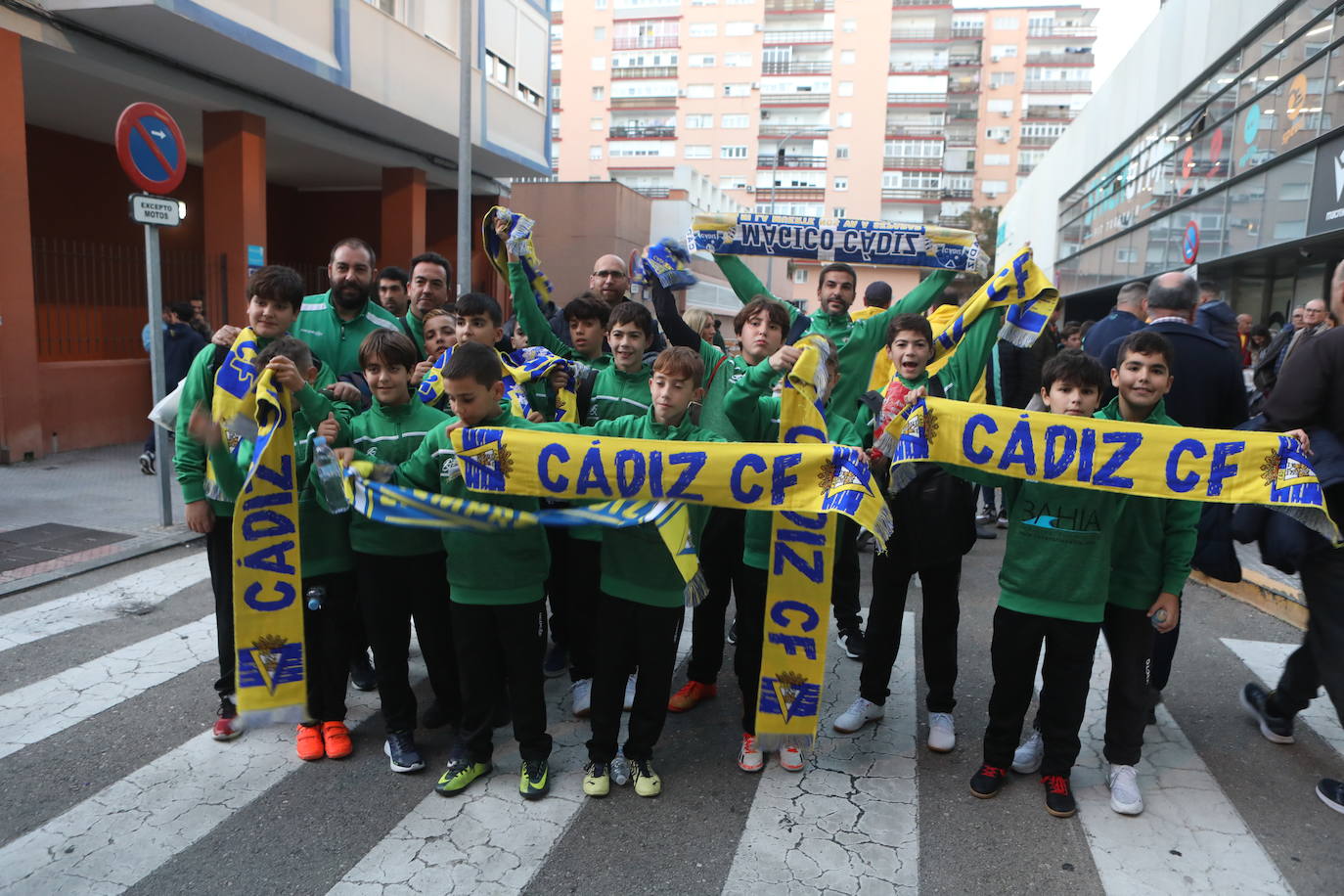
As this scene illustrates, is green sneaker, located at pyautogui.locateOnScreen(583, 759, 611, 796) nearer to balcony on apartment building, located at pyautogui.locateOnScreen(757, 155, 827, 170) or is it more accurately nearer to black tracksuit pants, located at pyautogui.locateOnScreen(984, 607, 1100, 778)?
black tracksuit pants, located at pyautogui.locateOnScreen(984, 607, 1100, 778)

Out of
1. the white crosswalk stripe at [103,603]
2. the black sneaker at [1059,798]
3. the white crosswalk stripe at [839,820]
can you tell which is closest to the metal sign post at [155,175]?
the white crosswalk stripe at [103,603]

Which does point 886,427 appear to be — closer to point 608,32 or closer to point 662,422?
point 662,422

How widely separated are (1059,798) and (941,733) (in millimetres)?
602

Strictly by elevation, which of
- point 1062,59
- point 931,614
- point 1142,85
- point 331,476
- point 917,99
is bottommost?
point 931,614

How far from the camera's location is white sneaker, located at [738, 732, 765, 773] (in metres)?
3.67

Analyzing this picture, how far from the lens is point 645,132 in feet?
207

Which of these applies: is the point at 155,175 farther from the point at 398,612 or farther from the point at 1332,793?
the point at 1332,793

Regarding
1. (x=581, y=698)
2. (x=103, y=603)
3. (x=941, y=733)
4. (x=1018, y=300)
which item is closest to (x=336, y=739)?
(x=581, y=698)

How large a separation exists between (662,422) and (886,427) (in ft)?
2.98

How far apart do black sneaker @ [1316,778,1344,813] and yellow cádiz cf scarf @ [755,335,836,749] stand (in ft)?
6.78

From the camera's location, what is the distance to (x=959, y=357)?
4191mm

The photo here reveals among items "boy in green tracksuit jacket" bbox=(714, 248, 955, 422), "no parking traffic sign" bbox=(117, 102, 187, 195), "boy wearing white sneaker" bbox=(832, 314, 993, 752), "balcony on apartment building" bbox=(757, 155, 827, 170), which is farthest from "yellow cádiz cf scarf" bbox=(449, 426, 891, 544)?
"balcony on apartment building" bbox=(757, 155, 827, 170)

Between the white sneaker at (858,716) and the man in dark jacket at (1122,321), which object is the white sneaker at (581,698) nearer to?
the white sneaker at (858,716)

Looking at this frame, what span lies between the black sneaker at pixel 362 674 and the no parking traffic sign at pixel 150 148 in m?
4.18
